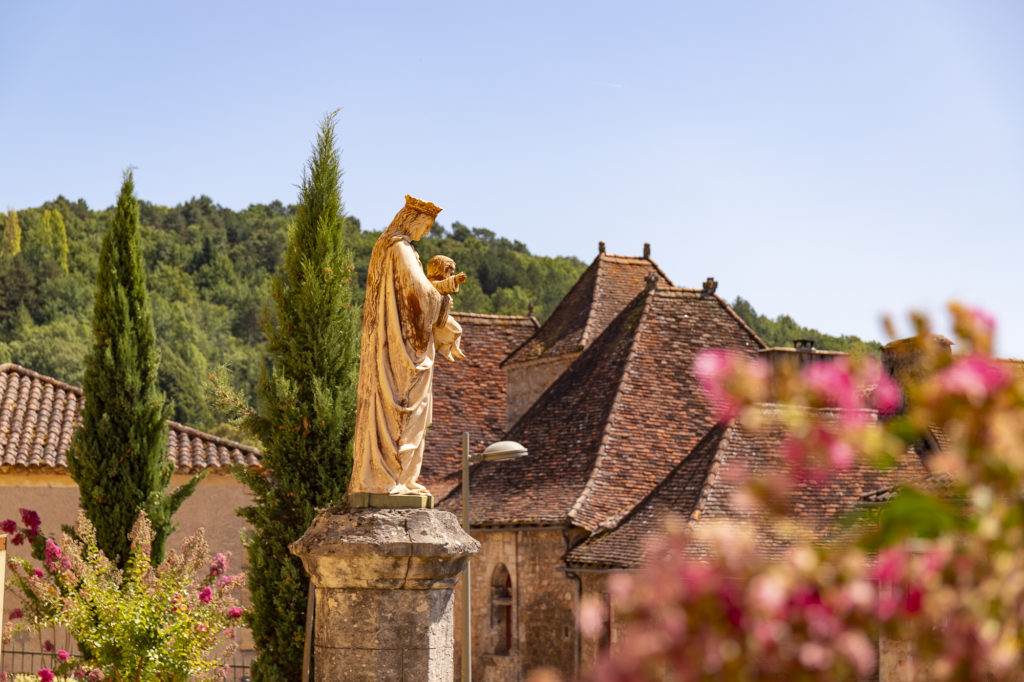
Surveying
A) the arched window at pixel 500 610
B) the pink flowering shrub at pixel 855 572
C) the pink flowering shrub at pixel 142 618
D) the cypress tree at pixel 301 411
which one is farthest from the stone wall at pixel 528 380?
the pink flowering shrub at pixel 855 572

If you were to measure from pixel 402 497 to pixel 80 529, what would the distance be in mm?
6177

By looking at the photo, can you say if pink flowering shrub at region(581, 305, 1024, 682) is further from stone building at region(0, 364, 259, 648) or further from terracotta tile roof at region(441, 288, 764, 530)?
stone building at region(0, 364, 259, 648)

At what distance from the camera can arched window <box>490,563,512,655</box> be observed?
23.8 meters

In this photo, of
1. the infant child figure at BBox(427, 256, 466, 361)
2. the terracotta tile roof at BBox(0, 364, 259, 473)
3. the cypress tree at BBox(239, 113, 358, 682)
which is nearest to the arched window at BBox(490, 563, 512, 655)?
the terracotta tile roof at BBox(0, 364, 259, 473)

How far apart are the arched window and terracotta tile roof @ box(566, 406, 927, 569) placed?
3.03 metres

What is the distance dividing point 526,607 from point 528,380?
269 inches

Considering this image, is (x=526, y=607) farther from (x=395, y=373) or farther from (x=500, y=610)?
(x=395, y=373)

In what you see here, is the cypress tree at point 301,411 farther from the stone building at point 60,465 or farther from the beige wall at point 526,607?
the beige wall at point 526,607

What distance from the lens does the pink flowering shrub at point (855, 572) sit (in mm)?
1812

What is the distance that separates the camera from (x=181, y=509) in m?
23.5

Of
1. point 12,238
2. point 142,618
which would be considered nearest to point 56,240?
point 12,238

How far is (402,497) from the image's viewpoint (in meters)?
7.53

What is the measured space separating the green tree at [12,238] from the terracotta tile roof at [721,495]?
175ft

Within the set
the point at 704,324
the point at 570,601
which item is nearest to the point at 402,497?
the point at 570,601
